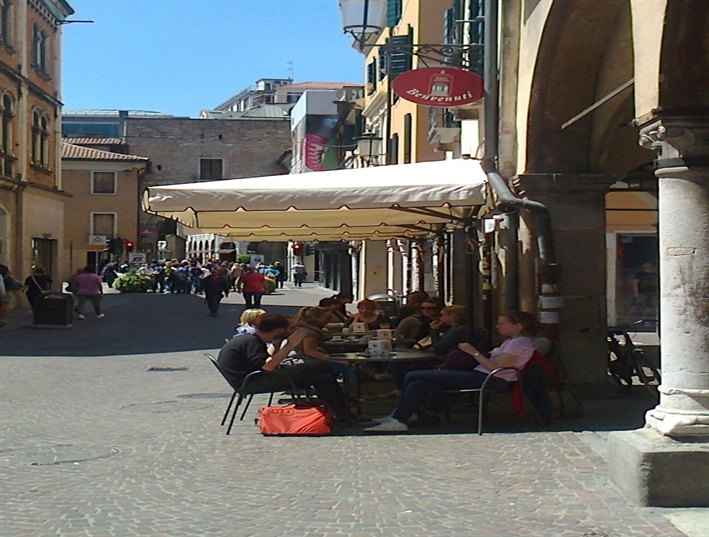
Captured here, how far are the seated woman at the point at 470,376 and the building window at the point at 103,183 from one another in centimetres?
5770

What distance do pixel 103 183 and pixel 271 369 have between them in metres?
57.5

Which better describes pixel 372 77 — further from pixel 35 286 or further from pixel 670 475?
pixel 670 475

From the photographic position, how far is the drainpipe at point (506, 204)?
33.8 ft

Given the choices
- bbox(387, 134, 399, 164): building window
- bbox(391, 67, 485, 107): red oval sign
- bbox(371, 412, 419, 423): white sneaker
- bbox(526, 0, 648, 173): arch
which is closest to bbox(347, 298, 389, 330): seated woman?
bbox(391, 67, 485, 107): red oval sign

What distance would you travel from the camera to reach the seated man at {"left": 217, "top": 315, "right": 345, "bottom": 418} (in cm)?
910

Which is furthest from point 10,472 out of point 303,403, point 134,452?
point 303,403

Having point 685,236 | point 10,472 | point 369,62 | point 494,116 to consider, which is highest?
point 369,62

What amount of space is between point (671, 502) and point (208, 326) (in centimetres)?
2074

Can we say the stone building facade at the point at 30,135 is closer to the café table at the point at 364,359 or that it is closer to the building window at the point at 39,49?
the building window at the point at 39,49

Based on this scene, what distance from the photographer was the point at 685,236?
636 cm

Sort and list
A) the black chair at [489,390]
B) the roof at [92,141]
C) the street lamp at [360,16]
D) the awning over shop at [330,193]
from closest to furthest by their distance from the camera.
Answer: the black chair at [489,390]
the awning over shop at [330,193]
the street lamp at [360,16]
the roof at [92,141]

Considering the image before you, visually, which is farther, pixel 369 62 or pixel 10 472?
pixel 369 62

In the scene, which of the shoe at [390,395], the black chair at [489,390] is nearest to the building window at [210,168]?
the shoe at [390,395]

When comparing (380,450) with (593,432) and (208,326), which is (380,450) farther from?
(208,326)
